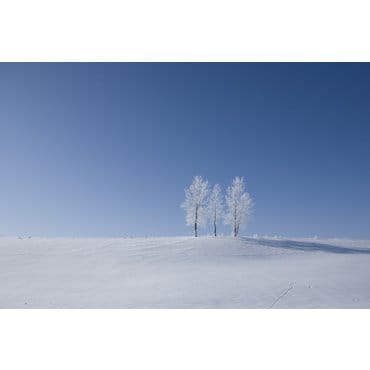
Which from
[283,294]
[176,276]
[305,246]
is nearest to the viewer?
[283,294]

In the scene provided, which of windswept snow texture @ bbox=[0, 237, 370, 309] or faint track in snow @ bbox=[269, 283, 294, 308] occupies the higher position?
faint track in snow @ bbox=[269, 283, 294, 308]

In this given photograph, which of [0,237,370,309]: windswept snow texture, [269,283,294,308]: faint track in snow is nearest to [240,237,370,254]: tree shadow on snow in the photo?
[0,237,370,309]: windswept snow texture

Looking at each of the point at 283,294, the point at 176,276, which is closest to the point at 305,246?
the point at 176,276

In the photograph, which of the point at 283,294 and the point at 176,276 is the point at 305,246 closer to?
the point at 176,276

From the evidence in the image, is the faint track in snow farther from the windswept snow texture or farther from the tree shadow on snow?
the tree shadow on snow

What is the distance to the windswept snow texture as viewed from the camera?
12078 millimetres

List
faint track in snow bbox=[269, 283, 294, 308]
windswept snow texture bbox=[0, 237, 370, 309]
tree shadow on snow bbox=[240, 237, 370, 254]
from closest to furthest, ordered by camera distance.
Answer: faint track in snow bbox=[269, 283, 294, 308], windswept snow texture bbox=[0, 237, 370, 309], tree shadow on snow bbox=[240, 237, 370, 254]

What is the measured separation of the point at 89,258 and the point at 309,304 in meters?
17.8

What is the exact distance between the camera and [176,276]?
17.1m

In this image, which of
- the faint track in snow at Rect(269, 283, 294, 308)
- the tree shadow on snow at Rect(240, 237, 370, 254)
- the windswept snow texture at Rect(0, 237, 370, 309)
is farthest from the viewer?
the tree shadow on snow at Rect(240, 237, 370, 254)

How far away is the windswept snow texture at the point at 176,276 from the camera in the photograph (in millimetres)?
12078

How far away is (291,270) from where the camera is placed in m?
18.1
